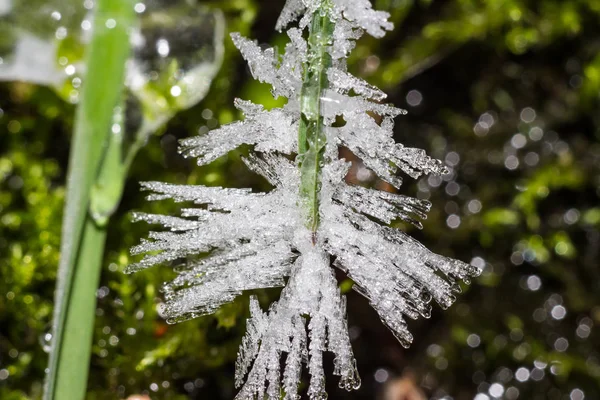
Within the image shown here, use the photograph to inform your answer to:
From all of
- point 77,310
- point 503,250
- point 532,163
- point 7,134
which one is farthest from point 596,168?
point 7,134

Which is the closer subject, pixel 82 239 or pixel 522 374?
pixel 82 239

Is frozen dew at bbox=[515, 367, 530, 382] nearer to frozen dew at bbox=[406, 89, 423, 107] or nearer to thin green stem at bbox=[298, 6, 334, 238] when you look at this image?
frozen dew at bbox=[406, 89, 423, 107]

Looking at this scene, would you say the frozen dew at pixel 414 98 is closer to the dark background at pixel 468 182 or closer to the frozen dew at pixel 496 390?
the dark background at pixel 468 182

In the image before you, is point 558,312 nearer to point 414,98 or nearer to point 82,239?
point 414,98

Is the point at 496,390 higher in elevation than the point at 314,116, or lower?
lower

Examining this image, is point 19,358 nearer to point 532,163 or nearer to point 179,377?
point 179,377

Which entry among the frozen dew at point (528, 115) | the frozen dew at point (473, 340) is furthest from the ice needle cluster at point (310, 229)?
the frozen dew at point (528, 115)

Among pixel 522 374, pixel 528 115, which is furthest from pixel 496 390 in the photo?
pixel 528 115
